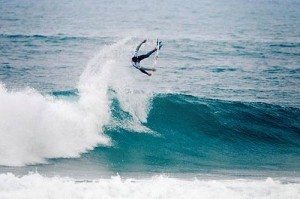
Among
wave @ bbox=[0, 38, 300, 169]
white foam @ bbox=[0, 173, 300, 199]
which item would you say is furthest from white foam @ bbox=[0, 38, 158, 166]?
white foam @ bbox=[0, 173, 300, 199]

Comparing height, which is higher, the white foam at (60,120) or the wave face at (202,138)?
the white foam at (60,120)

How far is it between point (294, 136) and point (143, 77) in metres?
10.7

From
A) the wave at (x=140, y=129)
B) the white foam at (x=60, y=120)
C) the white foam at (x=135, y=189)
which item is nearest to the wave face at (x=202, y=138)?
the wave at (x=140, y=129)

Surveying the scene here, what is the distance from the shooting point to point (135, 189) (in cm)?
1009

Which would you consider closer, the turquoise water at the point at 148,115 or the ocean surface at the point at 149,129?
the ocean surface at the point at 149,129

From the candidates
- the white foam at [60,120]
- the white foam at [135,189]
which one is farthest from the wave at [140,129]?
the white foam at [135,189]

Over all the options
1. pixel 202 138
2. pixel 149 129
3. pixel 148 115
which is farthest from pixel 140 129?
pixel 202 138

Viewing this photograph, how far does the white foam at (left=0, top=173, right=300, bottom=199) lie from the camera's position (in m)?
9.52

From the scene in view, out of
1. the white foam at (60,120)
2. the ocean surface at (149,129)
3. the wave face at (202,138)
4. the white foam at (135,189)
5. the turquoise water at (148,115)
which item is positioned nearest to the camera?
the white foam at (135,189)

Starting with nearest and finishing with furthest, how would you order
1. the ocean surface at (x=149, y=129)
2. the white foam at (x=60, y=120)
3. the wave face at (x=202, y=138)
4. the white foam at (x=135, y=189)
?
the white foam at (x=135, y=189) → the ocean surface at (x=149, y=129) → the white foam at (x=60, y=120) → the wave face at (x=202, y=138)

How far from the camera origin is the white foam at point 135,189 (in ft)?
31.2

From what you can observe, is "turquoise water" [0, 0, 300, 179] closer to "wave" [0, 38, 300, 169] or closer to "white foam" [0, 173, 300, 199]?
"wave" [0, 38, 300, 169]

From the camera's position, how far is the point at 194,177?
1227 centimetres

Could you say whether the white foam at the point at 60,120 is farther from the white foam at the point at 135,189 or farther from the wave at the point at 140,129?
the white foam at the point at 135,189
